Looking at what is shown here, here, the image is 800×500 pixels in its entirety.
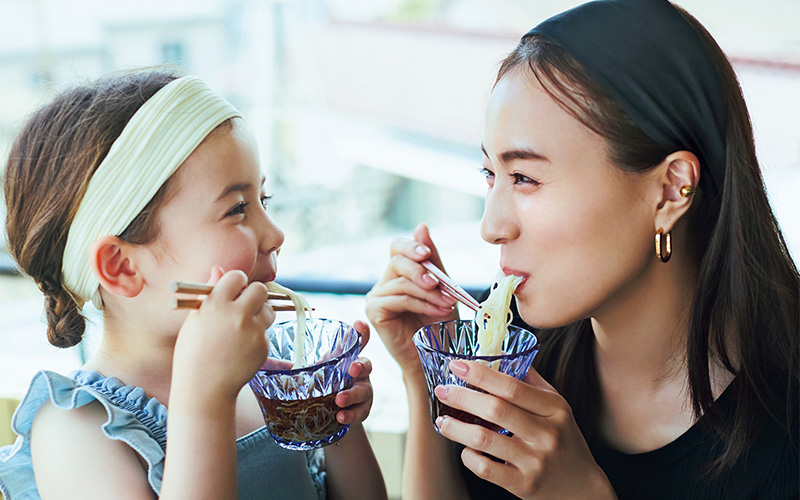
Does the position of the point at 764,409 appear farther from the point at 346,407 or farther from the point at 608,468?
the point at 346,407

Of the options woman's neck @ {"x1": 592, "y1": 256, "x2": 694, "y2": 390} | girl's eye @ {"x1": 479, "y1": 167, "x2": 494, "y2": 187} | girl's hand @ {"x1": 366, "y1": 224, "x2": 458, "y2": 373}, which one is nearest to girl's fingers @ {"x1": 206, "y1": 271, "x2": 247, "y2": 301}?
girl's hand @ {"x1": 366, "y1": 224, "x2": 458, "y2": 373}

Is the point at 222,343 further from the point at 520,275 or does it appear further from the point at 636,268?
the point at 636,268

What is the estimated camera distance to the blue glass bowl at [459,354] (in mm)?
1395

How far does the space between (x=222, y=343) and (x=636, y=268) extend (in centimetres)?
94

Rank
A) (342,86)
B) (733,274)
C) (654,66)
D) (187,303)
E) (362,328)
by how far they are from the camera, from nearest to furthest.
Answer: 1. (187,303)
2. (654,66)
3. (733,274)
4. (362,328)
5. (342,86)

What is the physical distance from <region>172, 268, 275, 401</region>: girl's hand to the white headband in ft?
1.06

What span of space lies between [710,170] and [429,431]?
957 millimetres

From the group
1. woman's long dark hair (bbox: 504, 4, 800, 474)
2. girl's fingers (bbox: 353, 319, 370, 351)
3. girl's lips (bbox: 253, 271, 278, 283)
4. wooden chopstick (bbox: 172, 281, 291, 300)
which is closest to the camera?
wooden chopstick (bbox: 172, 281, 291, 300)

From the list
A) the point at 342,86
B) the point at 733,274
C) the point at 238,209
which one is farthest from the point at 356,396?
the point at 342,86

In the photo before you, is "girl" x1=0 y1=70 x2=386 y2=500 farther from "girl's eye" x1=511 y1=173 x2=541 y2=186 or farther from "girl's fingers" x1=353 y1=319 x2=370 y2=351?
"girl's eye" x1=511 y1=173 x2=541 y2=186

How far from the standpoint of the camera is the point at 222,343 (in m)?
1.29

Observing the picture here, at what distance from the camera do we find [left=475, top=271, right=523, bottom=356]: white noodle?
156cm

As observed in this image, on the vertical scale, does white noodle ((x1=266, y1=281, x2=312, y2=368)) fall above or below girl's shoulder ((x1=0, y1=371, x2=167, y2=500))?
above

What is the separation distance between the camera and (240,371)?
4.27 feet
